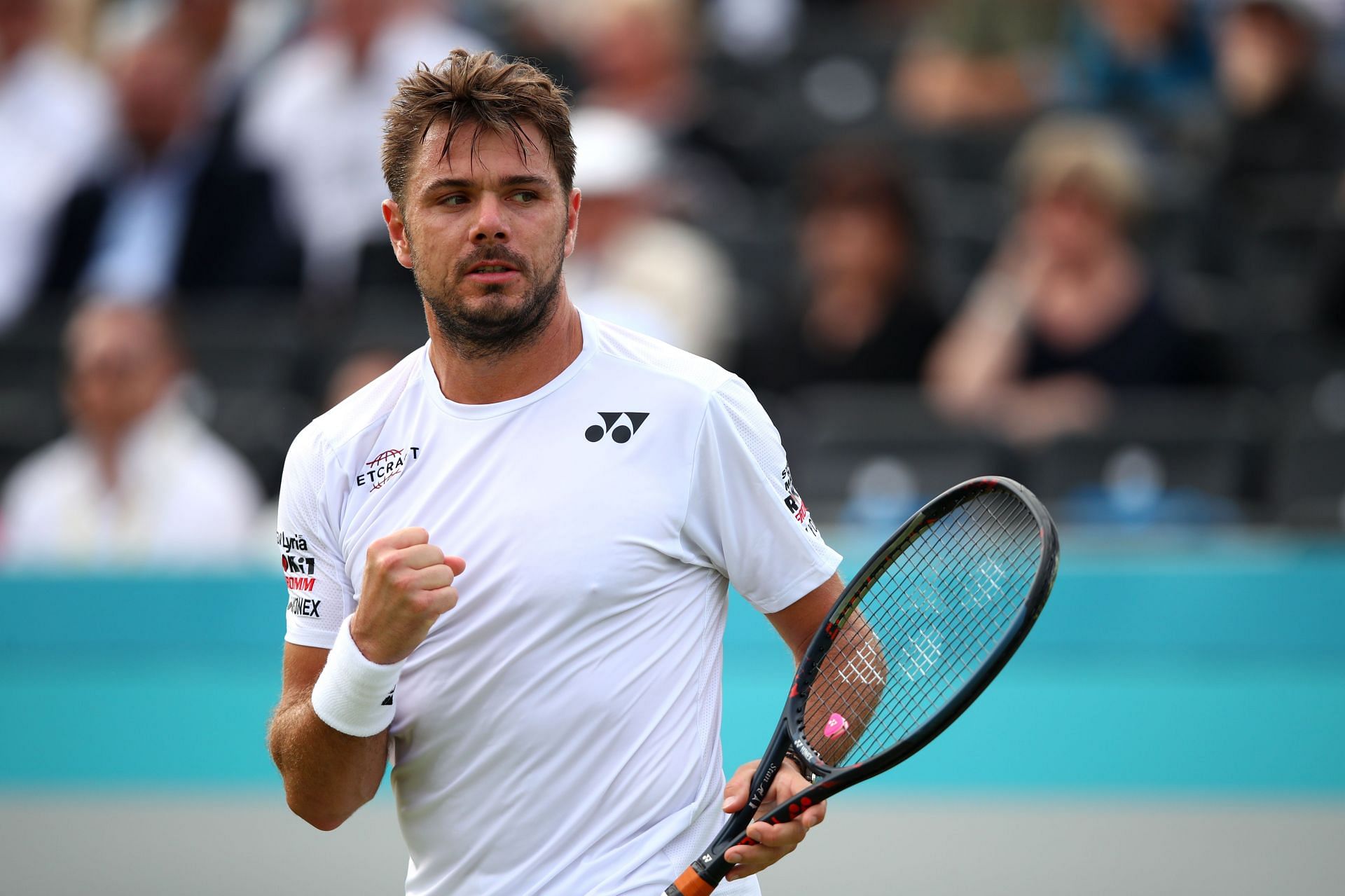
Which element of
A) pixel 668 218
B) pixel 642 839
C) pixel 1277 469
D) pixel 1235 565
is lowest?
pixel 642 839

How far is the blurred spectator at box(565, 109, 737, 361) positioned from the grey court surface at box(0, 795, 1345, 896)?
6.00 feet

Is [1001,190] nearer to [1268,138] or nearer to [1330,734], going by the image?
[1268,138]

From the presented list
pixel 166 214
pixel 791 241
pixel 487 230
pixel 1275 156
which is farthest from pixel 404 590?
pixel 1275 156

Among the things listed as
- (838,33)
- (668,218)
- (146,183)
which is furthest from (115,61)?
(838,33)

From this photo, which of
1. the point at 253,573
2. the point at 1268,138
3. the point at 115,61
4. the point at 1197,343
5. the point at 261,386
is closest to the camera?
the point at 253,573

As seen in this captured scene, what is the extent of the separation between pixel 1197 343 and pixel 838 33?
3.47 metres

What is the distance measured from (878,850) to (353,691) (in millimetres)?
3527

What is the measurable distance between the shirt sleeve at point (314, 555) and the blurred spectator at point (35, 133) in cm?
533

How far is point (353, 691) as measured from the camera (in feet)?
7.95

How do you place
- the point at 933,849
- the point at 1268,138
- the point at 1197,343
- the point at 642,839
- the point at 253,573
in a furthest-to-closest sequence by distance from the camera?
the point at 1268,138 < the point at 1197,343 < the point at 253,573 < the point at 933,849 < the point at 642,839

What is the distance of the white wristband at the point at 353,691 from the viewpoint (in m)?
2.40

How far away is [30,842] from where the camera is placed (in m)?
5.79

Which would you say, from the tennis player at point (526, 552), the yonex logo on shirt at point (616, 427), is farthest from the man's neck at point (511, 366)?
the yonex logo on shirt at point (616, 427)

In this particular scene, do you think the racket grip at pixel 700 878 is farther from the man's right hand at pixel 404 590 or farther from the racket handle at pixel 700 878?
the man's right hand at pixel 404 590
